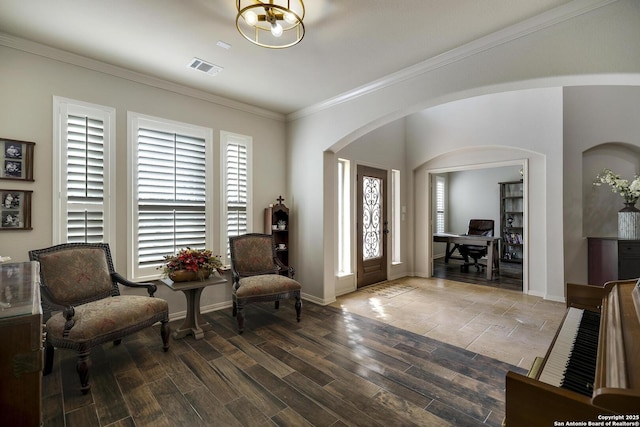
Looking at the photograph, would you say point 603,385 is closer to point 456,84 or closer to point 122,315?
point 456,84

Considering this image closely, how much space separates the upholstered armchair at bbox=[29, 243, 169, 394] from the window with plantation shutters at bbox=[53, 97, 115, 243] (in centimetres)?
23

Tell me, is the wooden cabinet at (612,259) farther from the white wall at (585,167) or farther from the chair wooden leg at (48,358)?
the chair wooden leg at (48,358)

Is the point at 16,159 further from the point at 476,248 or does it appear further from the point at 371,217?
the point at 476,248

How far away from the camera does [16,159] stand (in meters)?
2.57

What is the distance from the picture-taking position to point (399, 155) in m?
5.88

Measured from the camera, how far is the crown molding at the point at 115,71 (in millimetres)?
2584

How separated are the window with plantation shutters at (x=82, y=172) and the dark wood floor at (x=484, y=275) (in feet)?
19.3

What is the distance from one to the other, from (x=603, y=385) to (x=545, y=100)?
202 inches

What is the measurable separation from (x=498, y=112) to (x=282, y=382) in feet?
17.3

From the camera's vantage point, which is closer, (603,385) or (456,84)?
(603,385)

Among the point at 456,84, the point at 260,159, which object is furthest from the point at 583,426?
the point at 260,159

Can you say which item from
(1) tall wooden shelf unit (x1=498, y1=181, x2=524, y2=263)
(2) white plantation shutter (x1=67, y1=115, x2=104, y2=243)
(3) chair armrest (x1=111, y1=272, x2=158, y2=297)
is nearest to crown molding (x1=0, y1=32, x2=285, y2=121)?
(2) white plantation shutter (x1=67, y1=115, x2=104, y2=243)

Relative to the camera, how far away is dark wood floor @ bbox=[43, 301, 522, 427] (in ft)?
6.03

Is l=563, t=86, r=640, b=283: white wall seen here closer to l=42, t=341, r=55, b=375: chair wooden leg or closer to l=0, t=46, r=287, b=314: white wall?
l=0, t=46, r=287, b=314: white wall
